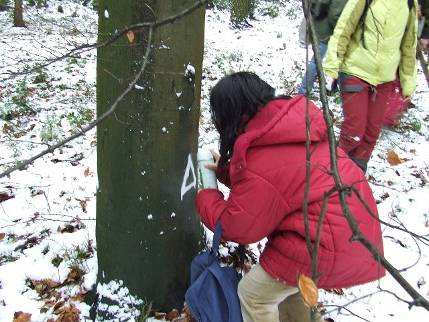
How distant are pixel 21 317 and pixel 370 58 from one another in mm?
2931

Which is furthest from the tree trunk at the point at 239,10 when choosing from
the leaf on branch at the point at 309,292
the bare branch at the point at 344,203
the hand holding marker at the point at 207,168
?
the leaf on branch at the point at 309,292

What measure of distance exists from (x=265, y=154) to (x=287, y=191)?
177 millimetres

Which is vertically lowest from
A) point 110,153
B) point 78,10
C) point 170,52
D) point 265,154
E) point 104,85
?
point 78,10

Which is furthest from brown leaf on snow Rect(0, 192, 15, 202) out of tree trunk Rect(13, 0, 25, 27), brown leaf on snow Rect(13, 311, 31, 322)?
tree trunk Rect(13, 0, 25, 27)

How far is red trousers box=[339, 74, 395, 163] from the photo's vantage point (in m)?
3.51

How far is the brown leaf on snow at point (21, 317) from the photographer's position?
2.44 metres

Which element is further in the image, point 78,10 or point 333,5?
point 78,10

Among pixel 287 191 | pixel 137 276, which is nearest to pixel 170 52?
pixel 287 191

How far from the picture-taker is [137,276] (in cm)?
232

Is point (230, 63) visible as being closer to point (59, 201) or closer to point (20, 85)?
point (20, 85)

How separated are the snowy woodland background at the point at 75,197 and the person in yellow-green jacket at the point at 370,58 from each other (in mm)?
467

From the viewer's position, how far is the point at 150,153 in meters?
2.05

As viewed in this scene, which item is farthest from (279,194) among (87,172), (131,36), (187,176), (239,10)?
(239,10)

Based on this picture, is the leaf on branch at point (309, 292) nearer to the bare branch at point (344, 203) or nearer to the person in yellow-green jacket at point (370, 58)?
the bare branch at point (344, 203)
